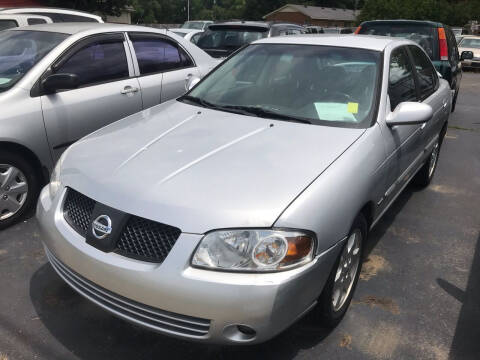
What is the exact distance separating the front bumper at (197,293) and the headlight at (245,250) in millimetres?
35

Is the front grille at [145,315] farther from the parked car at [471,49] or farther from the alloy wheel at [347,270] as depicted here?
the parked car at [471,49]

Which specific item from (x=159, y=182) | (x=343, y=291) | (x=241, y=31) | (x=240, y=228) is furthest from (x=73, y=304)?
(x=241, y=31)

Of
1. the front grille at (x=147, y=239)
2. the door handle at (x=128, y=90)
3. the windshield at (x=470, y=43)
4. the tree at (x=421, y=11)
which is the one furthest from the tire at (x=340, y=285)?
the tree at (x=421, y=11)

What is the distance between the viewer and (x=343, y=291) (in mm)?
2760

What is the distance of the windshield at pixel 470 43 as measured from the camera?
19.5 meters

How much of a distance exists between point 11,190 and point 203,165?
2076 millimetres

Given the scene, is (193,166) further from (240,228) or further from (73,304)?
(73,304)

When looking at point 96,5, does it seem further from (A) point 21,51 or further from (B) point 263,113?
(B) point 263,113

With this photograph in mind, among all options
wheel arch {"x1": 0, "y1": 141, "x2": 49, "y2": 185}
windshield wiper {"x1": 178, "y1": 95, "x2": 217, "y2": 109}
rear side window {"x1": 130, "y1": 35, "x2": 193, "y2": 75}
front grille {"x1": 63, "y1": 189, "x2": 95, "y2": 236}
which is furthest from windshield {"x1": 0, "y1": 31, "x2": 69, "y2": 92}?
front grille {"x1": 63, "y1": 189, "x2": 95, "y2": 236}

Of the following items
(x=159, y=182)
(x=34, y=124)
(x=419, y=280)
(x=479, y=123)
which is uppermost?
(x=159, y=182)

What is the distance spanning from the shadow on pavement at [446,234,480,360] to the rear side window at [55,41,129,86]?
346cm

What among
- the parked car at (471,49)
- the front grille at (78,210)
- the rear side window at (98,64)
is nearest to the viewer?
the front grille at (78,210)

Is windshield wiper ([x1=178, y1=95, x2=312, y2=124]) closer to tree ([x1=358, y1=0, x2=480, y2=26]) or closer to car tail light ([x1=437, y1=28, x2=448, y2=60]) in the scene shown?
car tail light ([x1=437, y1=28, x2=448, y2=60])

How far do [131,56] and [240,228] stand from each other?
3.29 meters
